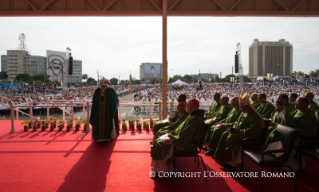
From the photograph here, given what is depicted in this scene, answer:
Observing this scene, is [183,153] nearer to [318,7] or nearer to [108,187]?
[108,187]

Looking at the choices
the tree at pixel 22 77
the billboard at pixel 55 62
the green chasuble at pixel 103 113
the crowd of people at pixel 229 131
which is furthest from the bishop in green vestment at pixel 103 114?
the tree at pixel 22 77

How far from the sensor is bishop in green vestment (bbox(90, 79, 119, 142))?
20.0ft

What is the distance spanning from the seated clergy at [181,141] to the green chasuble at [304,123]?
186 cm

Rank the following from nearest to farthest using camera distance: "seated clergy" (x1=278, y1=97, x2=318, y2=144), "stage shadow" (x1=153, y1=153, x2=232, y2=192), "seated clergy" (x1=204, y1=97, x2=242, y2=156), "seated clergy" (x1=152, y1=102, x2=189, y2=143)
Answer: "stage shadow" (x1=153, y1=153, x2=232, y2=192)
"seated clergy" (x1=278, y1=97, x2=318, y2=144)
"seated clergy" (x1=152, y1=102, x2=189, y2=143)
"seated clergy" (x1=204, y1=97, x2=242, y2=156)

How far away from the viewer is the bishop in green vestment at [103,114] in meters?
6.11

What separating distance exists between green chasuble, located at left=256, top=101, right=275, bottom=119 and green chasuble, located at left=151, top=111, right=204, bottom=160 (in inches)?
126

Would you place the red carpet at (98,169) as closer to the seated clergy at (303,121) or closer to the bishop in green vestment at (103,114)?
the bishop in green vestment at (103,114)

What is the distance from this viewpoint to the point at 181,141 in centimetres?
372

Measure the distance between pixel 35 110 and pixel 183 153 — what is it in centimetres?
2240

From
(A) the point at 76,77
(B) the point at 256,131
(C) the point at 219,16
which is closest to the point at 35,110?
(C) the point at 219,16

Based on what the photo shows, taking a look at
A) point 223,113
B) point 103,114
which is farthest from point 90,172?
point 223,113

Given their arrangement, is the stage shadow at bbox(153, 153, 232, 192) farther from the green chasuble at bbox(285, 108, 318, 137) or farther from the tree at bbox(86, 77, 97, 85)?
the tree at bbox(86, 77, 97, 85)

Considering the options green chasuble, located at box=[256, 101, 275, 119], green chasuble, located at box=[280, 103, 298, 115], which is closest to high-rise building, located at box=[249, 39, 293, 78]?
green chasuble, located at box=[256, 101, 275, 119]

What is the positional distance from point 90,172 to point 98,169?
0.18 metres
